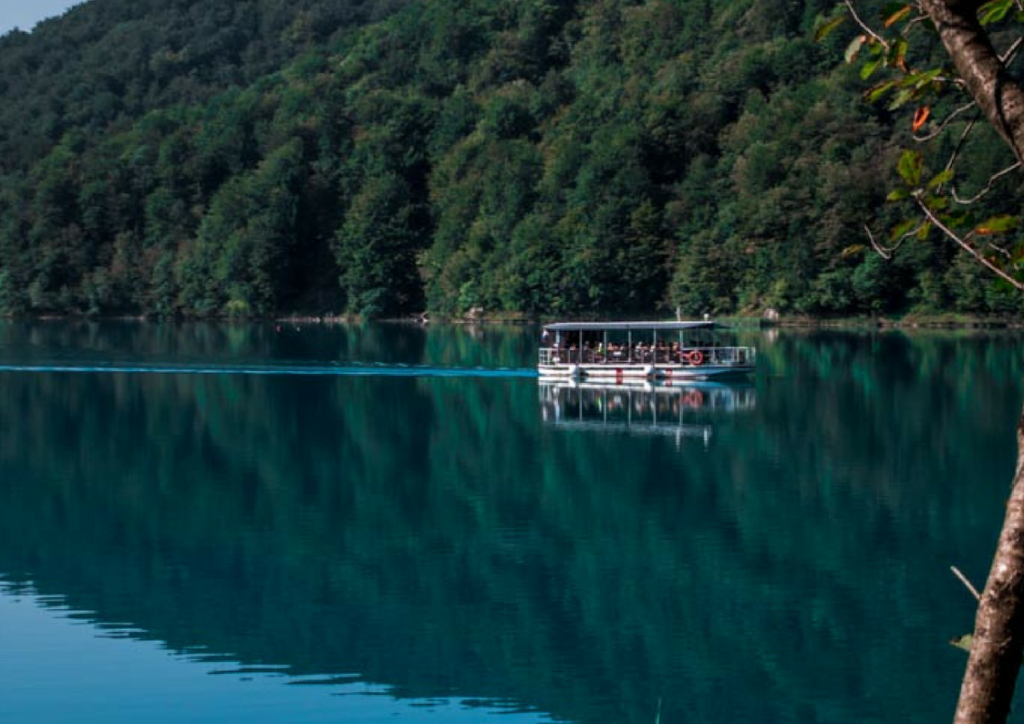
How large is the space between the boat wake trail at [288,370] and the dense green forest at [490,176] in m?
28.0

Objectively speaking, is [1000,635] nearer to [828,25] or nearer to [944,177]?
[944,177]

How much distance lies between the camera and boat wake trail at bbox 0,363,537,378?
162 ft

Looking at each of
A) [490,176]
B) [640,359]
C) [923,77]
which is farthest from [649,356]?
[490,176]

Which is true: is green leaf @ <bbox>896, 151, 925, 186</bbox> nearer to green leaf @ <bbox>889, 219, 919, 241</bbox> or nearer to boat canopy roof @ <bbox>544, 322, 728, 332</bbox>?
green leaf @ <bbox>889, 219, 919, 241</bbox>

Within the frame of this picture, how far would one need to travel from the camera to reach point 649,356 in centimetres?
4938

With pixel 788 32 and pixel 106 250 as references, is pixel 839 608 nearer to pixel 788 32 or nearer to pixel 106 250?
pixel 788 32

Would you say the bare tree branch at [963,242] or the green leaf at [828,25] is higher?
the green leaf at [828,25]

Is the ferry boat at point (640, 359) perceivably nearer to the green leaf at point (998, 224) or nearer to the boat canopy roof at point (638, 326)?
the boat canopy roof at point (638, 326)

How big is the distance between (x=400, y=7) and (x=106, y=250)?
56.8 m

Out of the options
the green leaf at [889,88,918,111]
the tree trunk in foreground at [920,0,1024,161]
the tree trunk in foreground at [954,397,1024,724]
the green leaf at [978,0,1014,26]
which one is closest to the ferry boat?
the green leaf at [978,0,1014,26]

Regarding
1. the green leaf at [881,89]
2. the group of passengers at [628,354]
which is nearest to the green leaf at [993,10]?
the green leaf at [881,89]

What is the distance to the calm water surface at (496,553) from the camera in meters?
13.6

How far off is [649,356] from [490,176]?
52047mm

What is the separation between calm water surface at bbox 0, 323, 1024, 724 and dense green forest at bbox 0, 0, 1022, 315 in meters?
37.1
